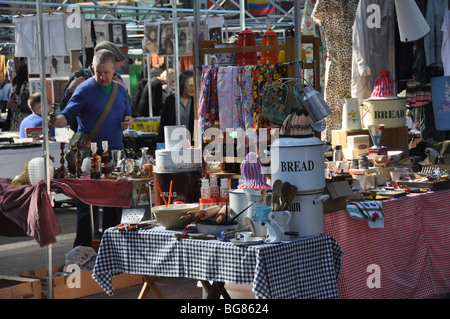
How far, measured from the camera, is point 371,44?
6.95 metres

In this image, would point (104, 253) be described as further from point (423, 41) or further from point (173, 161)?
point (423, 41)

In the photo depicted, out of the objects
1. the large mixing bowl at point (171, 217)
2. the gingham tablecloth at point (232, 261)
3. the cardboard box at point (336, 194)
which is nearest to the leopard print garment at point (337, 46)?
the cardboard box at point (336, 194)

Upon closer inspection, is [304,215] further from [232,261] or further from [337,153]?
[337,153]

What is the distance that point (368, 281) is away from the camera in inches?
193

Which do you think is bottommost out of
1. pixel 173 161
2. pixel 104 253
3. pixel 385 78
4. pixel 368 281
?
pixel 368 281

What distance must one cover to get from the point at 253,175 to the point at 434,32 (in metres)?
3.13

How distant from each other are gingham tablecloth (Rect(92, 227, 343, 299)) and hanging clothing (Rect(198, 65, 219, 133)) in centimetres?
101

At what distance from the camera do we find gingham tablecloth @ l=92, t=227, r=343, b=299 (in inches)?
147

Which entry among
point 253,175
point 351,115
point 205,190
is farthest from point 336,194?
point 351,115

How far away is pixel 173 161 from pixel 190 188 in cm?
21

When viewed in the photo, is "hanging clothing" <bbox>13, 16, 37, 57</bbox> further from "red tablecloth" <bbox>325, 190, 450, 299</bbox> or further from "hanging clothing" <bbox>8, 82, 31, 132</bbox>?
"red tablecloth" <bbox>325, 190, 450, 299</bbox>

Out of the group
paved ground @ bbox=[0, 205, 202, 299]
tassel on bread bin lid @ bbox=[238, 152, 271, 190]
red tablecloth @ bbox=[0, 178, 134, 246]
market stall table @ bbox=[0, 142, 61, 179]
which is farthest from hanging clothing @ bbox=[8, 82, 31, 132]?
tassel on bread bin lid @ bbox=[238, 152, 271, 190]

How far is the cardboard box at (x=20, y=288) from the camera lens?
199 inches
